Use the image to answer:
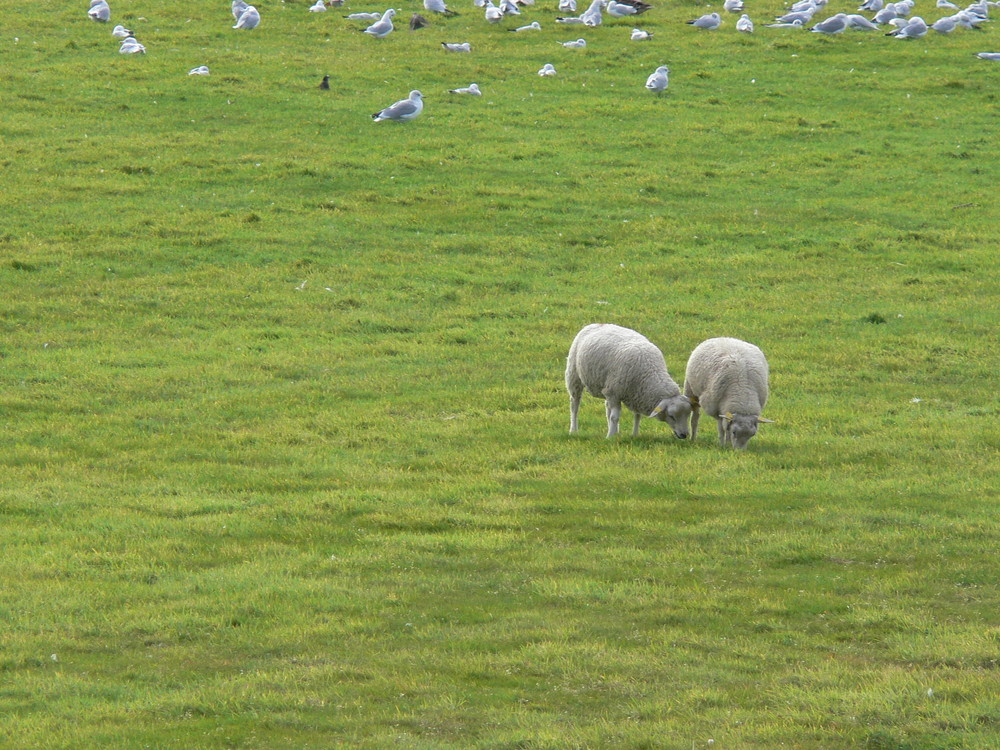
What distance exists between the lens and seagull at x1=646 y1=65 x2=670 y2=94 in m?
35.7

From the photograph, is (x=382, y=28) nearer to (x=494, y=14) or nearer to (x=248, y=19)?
(x=494, y=14)

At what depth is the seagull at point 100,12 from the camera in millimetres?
40844

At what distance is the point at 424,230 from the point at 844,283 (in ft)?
28.3

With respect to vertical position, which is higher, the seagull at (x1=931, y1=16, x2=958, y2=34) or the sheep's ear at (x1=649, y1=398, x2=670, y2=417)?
the sheep's ear at (x1=649, y1=398, x2=670, y2=417)

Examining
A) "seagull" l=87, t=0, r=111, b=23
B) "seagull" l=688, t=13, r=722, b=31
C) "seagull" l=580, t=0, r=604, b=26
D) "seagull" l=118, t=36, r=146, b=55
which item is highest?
"seagull" l=87, t=0, r=111, b=23

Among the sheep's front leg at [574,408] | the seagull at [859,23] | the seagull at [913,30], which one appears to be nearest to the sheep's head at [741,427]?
the sheep's front leg at [574,408]

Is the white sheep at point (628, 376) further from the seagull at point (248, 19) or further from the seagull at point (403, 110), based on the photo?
the seagull at point (248, 19)

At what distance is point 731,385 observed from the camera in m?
15.3

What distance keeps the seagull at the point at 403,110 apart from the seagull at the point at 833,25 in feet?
54.0

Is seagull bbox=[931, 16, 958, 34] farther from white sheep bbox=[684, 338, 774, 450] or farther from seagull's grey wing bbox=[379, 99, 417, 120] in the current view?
white sheep bbox=[684, 338, 774, 450]

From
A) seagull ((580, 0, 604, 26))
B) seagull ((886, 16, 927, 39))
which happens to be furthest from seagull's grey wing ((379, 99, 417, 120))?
seagull ((886, 16, 927, 39))

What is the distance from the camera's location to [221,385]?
17.9 m

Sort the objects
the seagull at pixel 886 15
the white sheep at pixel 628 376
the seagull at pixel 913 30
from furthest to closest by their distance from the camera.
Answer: the seagull at pixel 886 15 < the seagull at pixel 913 30 < the white sheep at pixel 628 376

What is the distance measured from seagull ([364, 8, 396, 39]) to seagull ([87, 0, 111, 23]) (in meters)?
8.74
